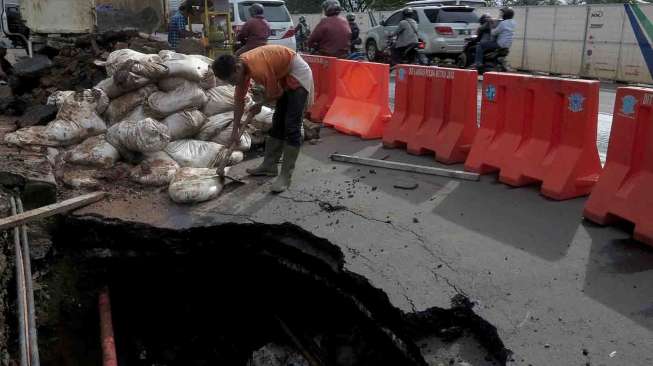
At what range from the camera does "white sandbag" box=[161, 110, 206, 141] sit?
19.2ft

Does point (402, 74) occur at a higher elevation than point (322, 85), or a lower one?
higher

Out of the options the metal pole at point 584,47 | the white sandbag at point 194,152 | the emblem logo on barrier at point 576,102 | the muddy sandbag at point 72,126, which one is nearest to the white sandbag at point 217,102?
the white sandbag at point 194,152

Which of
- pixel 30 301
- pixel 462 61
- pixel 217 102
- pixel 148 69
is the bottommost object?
pixel 30 301

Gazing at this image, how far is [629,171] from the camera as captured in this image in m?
3.98

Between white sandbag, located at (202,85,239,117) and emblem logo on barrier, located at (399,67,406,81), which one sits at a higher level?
emblem logo on barrier, located at (399,67,406,81)

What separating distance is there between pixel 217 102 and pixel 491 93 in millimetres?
2885

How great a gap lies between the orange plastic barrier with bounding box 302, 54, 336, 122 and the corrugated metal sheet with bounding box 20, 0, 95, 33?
4.71m

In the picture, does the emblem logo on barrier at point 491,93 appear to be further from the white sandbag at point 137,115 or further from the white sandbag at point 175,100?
the white sandbag at point 137,115

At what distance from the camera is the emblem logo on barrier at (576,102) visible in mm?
4414

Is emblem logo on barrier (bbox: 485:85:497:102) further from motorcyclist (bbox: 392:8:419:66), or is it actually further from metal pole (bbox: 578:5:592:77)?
metal pole (bbox: 578:5:592:77)

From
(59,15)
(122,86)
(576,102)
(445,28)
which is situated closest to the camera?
(576,102)

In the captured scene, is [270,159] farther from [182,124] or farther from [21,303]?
[21,303]

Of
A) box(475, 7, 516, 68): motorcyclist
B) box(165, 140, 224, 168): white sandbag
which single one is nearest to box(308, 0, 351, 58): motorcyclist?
box(165, 140, 224, 168): white sandbag

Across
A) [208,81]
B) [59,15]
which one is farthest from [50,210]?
[59,15]
